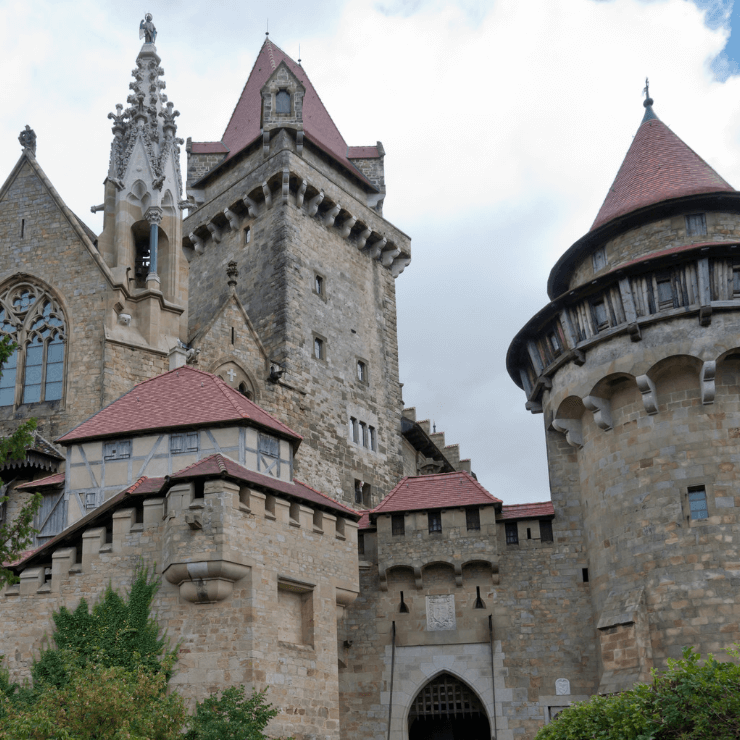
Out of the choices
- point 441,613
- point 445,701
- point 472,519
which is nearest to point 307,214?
point 472,519

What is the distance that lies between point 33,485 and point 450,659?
10.8 meters

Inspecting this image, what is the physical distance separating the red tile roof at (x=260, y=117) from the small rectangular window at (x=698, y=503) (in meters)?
21.2

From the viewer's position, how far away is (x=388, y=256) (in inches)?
1602

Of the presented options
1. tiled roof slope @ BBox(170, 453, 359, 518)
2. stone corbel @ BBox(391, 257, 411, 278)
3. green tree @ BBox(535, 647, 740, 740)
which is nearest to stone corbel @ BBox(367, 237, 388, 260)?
stone corbel @ BBox(391, 257, 411, 278)

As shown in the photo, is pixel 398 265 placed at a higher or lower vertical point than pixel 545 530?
higher

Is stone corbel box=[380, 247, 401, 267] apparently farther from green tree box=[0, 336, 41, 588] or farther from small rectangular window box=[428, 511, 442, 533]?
green tree box=[0, 336, 41, 588]

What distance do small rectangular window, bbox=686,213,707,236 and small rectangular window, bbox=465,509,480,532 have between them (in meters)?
8.50

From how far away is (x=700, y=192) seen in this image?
25.2 metres

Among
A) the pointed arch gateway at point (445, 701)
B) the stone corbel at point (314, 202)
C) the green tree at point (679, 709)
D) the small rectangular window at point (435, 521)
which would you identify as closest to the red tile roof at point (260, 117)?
the stone corbel at point (314, 202)

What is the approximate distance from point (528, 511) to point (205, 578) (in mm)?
9328

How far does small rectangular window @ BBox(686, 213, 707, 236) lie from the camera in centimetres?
2516

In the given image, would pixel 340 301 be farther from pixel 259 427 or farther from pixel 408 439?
pixel 259 427

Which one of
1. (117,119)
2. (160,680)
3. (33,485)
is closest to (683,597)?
(160,680)

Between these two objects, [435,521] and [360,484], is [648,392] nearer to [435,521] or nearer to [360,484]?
[435,521]
